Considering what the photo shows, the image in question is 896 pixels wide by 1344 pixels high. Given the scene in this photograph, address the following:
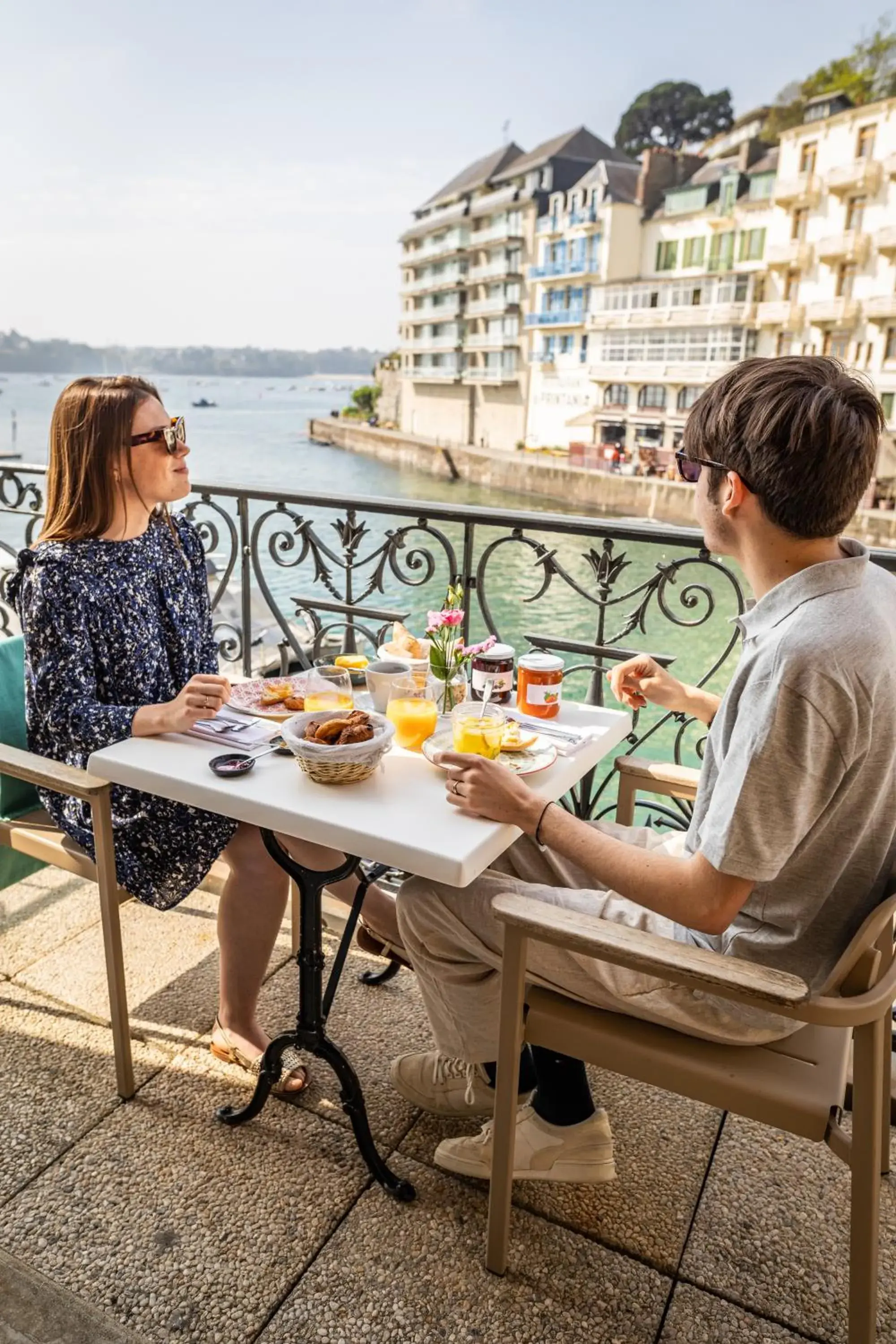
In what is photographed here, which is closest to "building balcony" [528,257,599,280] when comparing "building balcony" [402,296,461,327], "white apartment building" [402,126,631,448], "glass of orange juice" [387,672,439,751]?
"white apartment building" [402,126,631,448]

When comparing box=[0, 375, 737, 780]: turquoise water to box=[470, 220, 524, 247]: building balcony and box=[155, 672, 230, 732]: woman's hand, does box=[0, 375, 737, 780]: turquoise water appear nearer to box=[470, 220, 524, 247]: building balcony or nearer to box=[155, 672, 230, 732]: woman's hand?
box=[155, 672, 230, 732]: woman's hand

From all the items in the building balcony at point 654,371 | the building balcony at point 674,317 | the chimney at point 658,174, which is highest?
the chimney at point 658,174

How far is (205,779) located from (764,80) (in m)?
94.9

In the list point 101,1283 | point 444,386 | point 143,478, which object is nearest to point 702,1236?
point 101,1283

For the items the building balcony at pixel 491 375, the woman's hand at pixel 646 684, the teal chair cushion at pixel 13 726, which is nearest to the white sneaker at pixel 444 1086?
the woman's hand at pixel 646 684

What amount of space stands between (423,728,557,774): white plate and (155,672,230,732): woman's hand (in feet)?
1.56

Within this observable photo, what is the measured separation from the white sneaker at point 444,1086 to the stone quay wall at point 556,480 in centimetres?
2659

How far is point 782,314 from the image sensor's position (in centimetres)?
3991

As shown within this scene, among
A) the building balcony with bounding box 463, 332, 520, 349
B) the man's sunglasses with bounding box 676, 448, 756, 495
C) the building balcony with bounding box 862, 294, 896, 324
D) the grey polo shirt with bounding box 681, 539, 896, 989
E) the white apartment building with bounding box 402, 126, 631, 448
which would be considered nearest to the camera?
the grey polo shirt with bounding box 681, 539, 896, 989

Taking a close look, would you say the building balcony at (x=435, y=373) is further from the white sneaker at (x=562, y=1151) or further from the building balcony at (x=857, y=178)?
the white sneaker at (x=562, y=1151)

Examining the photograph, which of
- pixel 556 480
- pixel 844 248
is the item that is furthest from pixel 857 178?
pixel 556 480

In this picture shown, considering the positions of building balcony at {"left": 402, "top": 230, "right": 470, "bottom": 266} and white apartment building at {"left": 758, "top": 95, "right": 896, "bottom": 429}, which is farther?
building balcony at {"left": 402, "top": 230, "right": 470, "bottom": 266}

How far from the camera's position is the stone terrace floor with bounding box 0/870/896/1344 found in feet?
5.12

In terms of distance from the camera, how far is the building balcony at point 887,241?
1396 inches
